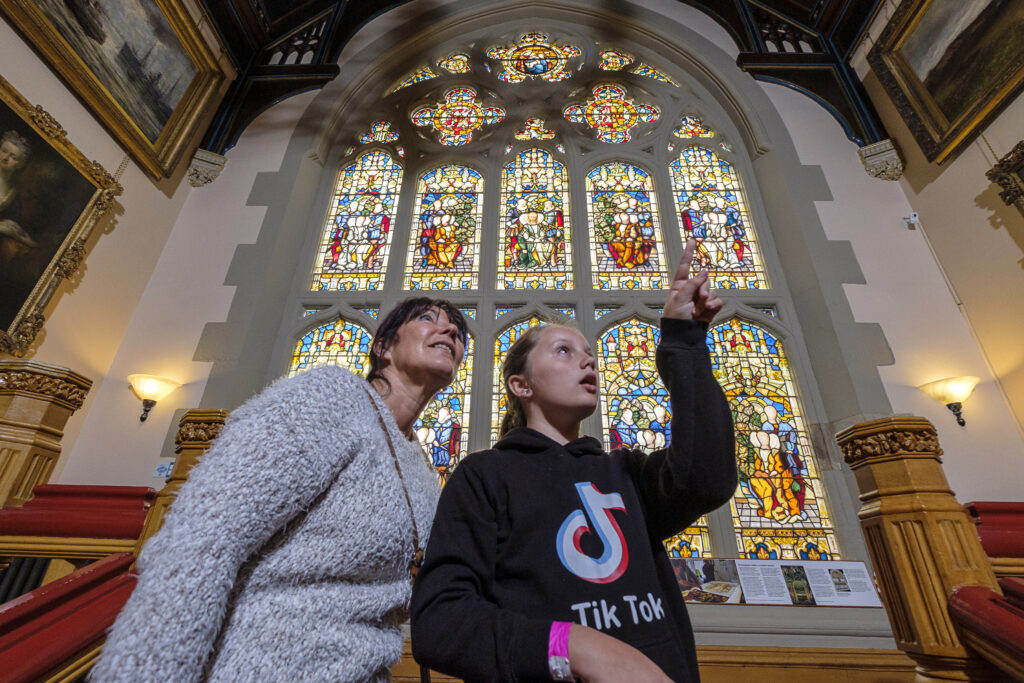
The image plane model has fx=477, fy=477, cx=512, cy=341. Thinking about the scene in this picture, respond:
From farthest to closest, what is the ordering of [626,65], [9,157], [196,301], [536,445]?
1. [626,65]
2. [196,301]
3. [9,157]
4. [536,445]

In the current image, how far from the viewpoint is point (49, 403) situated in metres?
1.72

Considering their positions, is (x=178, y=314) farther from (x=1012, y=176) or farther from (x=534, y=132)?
(x=1012, y=176)

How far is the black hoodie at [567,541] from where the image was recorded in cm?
66

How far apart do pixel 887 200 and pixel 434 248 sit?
4.09m

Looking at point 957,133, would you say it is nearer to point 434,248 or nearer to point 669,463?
point 434,248

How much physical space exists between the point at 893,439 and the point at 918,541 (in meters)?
0.30

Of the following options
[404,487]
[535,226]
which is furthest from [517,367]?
[535,226]

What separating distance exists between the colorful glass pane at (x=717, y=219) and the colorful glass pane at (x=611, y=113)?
719 millimetres

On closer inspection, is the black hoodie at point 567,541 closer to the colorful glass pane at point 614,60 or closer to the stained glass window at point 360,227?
the stained glass window at point 360,227

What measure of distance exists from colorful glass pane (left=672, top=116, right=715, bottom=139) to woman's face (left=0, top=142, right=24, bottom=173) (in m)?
5.57

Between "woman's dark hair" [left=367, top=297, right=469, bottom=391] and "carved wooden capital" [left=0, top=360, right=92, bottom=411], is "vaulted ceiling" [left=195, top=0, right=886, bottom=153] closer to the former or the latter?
"carved wooden capital" [left=0, top=360, right=92, bottom=411]

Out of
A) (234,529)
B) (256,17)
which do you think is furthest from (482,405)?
(256,17)

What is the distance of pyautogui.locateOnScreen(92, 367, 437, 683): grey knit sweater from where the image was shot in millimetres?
534

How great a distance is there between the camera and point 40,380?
1.72 m
